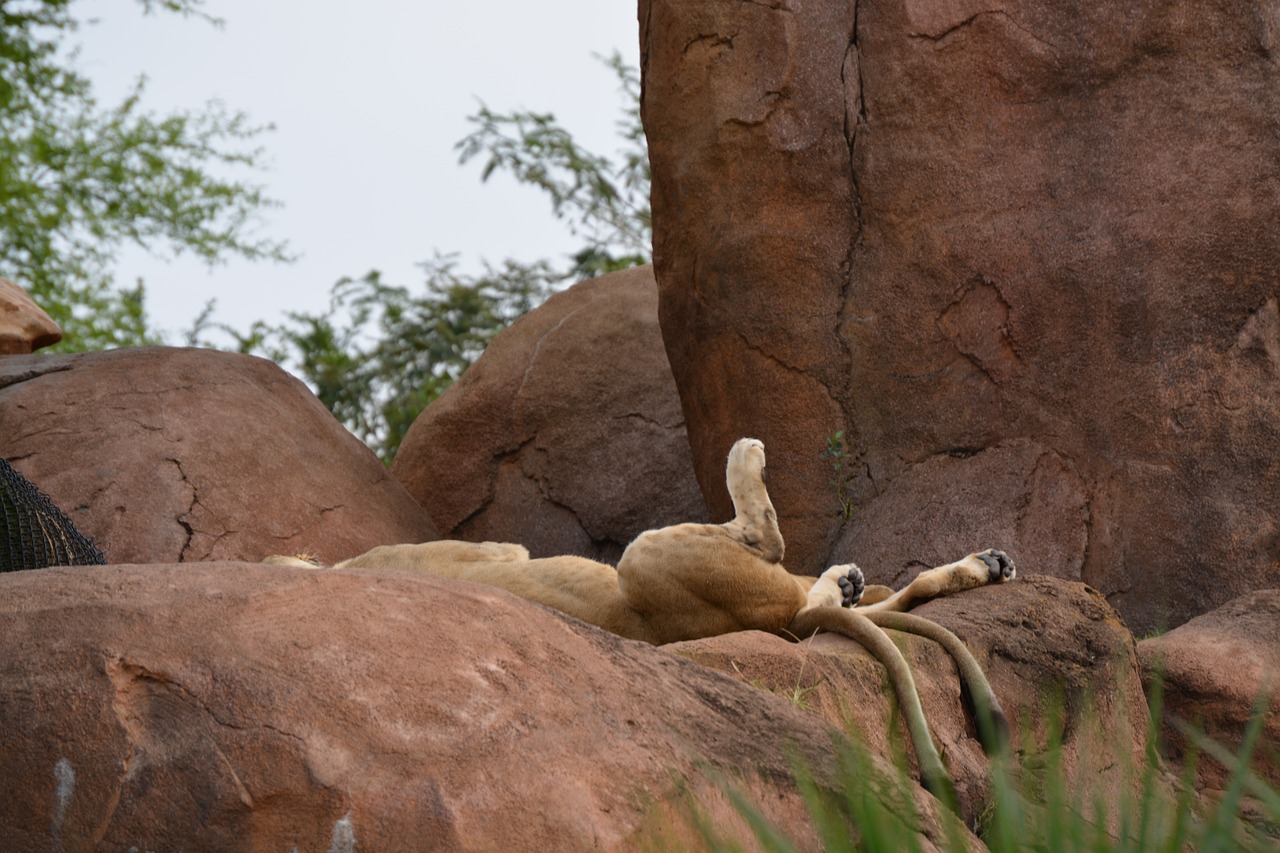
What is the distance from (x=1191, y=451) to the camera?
20.0 feet

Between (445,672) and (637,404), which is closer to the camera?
(445,672)

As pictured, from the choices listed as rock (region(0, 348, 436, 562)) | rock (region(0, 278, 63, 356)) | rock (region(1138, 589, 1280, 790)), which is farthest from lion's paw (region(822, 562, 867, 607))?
rock (region(0, 278, 63, 356))

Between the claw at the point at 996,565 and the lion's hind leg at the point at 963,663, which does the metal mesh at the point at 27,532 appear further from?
the claw at the point at 996,565

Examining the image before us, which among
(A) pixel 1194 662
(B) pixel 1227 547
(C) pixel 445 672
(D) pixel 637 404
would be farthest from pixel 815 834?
(D) pixel 637 404

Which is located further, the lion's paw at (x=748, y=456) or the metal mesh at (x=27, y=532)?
the lion's paw at (x=748, y=456)

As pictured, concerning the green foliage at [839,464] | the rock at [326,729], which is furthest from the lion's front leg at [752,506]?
the rock at [326,729]

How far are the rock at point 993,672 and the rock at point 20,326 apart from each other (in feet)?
20.6

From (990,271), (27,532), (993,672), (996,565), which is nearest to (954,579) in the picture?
(996,565)

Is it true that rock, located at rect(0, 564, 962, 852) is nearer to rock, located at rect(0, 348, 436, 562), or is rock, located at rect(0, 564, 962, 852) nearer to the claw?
the claw

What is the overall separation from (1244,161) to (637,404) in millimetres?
3877

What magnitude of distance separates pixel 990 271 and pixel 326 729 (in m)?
4.71

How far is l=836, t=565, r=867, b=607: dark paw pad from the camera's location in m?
5.33

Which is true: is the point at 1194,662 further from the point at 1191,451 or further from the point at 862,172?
the point at 862,172

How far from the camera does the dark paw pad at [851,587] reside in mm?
5328
